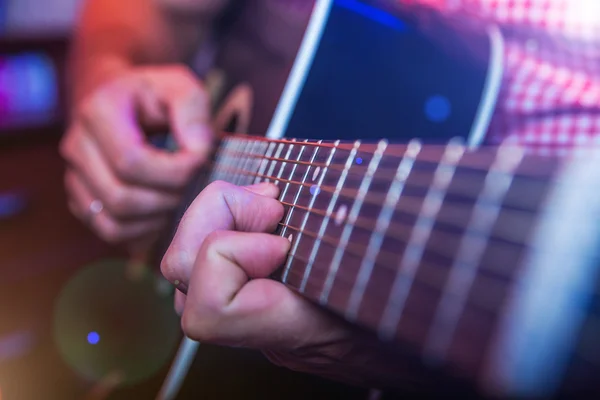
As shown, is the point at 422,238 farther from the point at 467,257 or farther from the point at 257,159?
the point at 257,159

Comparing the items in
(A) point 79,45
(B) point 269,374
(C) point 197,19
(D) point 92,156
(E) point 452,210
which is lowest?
(B) point 269,374

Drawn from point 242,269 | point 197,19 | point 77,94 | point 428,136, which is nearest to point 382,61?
point 428,136

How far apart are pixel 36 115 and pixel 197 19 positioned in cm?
81

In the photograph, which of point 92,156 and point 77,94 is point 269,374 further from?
point 77,94

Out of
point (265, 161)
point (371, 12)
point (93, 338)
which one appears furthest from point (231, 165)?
point (93, 338)

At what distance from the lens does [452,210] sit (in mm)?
237

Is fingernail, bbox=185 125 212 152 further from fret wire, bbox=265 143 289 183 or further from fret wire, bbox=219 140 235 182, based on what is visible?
fret wire, bbox=265 143 289 183

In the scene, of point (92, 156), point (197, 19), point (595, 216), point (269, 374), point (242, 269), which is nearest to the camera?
point (595, 216)

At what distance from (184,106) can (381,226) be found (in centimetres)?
60

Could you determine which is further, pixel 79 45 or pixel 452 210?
pixel 79 45

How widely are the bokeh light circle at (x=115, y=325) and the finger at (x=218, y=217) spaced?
25cm

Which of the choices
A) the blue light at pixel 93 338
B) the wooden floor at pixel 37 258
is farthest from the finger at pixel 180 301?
the wooden floor at pixel 37 258

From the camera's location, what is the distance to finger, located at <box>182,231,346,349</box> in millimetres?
A: 335

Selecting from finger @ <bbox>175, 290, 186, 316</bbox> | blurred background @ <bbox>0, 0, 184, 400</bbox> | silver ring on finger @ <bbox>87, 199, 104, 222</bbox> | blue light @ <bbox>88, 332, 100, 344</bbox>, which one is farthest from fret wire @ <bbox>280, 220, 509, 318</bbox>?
blue light @ <bbox>88, 332, 100, 344</bbox>
